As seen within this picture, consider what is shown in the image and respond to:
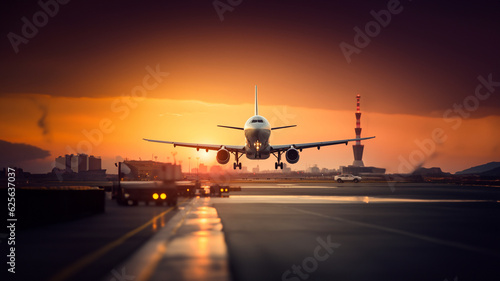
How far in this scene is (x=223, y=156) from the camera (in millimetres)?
55344

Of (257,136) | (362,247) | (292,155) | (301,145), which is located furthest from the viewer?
(301,145)

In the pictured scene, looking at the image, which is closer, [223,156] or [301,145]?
[223,156]

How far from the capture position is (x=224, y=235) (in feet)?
49.8

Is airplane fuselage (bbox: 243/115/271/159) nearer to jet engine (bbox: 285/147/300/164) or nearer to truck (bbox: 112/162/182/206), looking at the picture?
jet engine (bbox: 285/147/300/164)

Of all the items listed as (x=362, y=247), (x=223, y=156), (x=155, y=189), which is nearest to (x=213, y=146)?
(x=223, y=156)

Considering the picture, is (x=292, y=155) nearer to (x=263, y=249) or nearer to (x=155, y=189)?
(x=155, y=189)

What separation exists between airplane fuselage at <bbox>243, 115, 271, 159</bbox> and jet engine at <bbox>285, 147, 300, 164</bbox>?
7.11 ft

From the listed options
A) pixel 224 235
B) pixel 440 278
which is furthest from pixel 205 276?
pixel 224 235

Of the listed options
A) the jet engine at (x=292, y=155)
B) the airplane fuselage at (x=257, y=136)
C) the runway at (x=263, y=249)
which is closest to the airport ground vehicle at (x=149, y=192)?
the runway at (x=263, y=249)

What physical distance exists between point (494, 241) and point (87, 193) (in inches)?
696

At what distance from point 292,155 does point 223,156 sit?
7.59m

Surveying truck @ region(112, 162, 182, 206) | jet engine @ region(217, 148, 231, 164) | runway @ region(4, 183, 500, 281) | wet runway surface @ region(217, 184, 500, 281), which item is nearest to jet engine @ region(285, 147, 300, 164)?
jet engine @ region(217, 148, 231, 164)

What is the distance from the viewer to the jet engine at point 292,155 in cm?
5384

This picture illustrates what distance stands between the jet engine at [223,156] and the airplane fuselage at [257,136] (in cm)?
231
